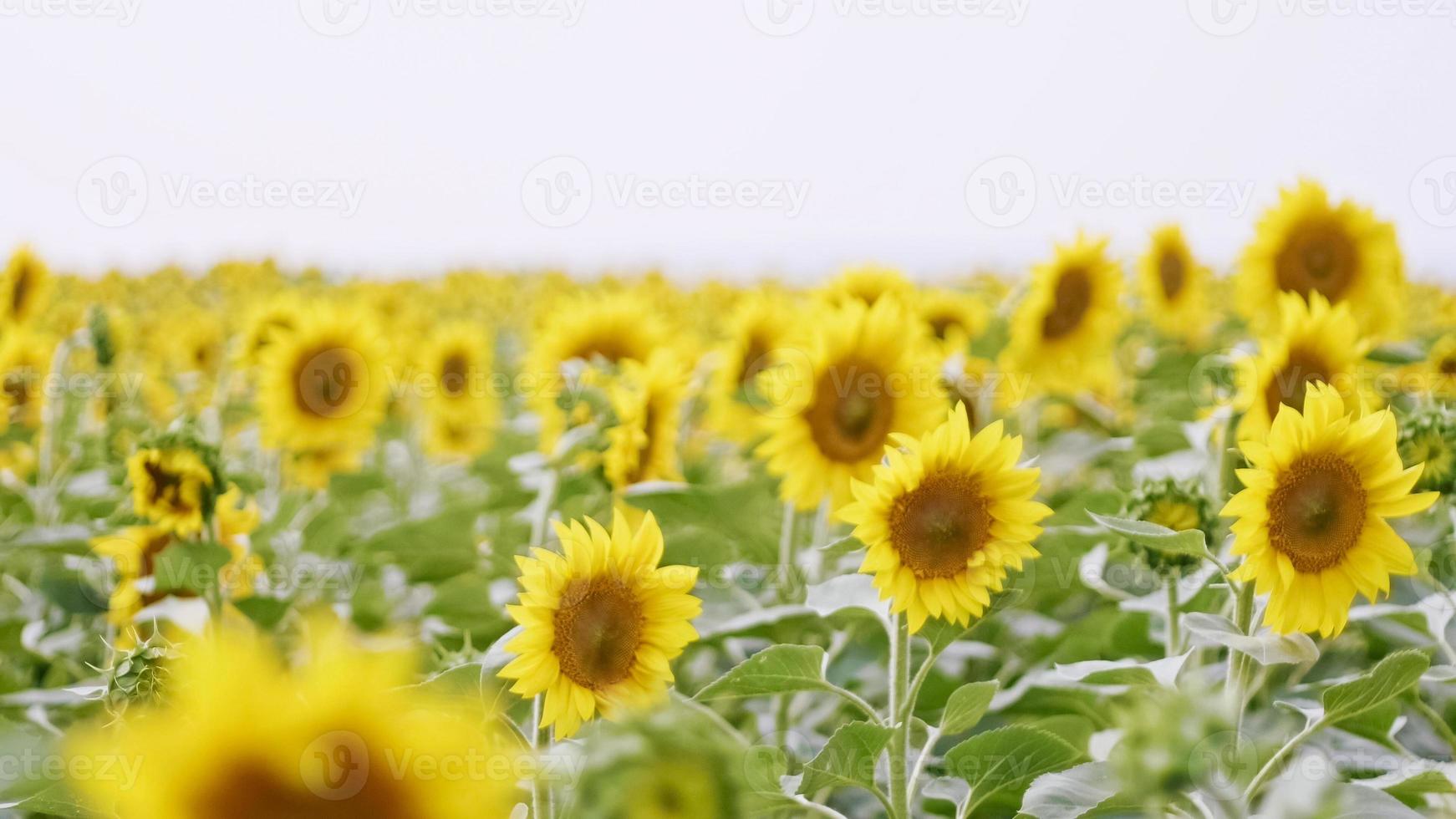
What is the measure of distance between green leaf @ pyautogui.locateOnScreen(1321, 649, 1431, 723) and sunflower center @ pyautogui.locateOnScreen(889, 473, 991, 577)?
1.36ft

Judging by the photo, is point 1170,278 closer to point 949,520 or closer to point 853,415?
point 853,415

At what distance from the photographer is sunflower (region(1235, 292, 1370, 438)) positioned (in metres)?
1.73

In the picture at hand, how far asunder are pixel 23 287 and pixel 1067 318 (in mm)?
2793

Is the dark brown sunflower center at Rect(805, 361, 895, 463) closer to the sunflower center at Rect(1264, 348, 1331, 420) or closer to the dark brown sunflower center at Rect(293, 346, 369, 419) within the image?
the sunflower center at Rect(1264, 348, 1331, 420)

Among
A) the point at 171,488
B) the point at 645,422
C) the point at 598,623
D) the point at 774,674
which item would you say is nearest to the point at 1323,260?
the point at 645,422

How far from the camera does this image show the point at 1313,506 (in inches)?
49.0

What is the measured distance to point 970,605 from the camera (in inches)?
52.4

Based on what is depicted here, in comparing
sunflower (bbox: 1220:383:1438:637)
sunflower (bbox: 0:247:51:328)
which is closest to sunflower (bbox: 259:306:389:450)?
sunflower (bbox: 0:247:51:328)

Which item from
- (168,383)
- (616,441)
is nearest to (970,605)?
(616,441)

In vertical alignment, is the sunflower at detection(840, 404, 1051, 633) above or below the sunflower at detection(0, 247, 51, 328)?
below

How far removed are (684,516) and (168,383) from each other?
128 inches

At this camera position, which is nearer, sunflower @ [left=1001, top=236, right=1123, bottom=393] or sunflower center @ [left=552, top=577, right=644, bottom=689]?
sunflower center @ [left=552, top=577, right=644, bottom=689]

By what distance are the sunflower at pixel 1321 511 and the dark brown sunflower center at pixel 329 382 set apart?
2447 mm

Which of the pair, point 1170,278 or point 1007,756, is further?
point 1170,278
